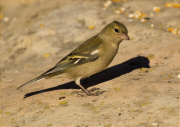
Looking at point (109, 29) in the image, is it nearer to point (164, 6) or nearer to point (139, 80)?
point (139, 80)

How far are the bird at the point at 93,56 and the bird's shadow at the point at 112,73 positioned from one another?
1.88 feet

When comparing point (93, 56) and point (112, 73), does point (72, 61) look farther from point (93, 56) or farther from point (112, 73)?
point (112, 73)

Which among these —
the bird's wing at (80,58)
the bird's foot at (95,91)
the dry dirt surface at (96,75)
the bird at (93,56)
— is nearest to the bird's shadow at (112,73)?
the dry dirt surface at (96,75)

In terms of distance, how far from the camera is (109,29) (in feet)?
18.9

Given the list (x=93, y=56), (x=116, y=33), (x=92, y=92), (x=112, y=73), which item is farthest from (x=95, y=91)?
(x=116, y=33)

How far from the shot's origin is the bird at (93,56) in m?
5.54

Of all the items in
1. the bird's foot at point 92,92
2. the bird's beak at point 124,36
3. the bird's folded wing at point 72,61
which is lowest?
the bird's foot at point 92,92

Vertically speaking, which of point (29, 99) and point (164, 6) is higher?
point (164, 6)

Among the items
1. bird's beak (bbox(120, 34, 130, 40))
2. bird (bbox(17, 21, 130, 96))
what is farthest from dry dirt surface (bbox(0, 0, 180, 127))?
bird's beak (bbox(120, 34, 130, 40))

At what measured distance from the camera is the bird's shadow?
20.7 feet

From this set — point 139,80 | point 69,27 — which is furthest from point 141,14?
point 139,80

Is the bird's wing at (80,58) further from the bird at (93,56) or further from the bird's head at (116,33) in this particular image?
the bird's head at (116,33)

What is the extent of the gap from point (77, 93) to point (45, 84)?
1150mm

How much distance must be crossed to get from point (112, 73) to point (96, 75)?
439 mm
